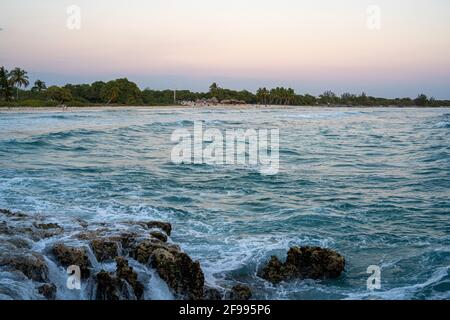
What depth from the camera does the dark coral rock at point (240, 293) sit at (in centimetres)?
549

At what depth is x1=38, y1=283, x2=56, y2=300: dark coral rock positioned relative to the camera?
5.05 m

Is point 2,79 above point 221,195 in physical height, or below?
above

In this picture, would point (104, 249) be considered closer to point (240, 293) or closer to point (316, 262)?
point (240, 293)

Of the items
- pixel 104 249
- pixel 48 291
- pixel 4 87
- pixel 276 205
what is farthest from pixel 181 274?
pixel 4 87

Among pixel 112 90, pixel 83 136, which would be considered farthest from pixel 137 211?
pixel 112 90

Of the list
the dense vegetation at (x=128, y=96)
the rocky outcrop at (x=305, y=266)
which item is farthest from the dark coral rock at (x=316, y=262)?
the dense vegetation at (x=128, y=96)

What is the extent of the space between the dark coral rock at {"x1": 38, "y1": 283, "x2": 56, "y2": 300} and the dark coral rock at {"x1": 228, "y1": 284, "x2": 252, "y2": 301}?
6.76 ft

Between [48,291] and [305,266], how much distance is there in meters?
3.42

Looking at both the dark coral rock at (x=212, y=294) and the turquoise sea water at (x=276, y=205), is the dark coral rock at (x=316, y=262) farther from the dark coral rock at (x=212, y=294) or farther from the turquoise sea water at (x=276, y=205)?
the dark coral rock at (x=212, y=294)

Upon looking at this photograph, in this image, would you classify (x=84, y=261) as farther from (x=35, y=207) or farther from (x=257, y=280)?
(x=35, y=207)

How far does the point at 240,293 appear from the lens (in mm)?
5547

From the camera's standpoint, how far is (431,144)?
23.0 meters

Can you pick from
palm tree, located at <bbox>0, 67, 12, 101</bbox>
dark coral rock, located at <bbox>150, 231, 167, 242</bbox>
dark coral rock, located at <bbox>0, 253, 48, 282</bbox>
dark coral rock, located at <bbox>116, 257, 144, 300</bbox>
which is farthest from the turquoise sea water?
palm tree, located at <bbox>0, 67, 12, 101</bbox>
